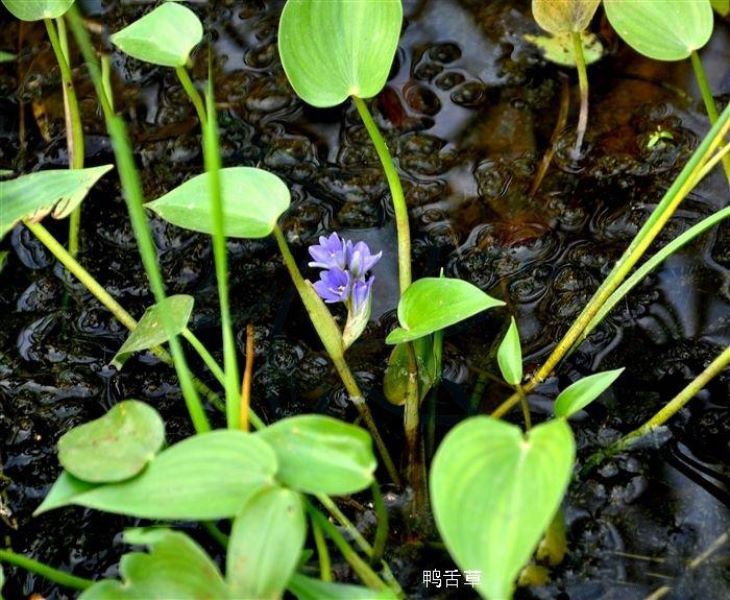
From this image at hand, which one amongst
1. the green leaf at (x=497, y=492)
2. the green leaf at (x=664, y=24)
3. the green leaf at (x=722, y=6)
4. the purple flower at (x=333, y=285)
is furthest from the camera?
the green leaf at (x=722, y=6)

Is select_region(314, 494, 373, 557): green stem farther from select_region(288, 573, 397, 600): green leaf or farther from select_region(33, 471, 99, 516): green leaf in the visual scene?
select_region(33, 471, 99, 516): green leaf

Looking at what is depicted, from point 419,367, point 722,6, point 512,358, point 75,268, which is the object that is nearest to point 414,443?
point 419,367


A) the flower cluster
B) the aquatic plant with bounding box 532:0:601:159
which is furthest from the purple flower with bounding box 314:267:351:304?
the aquatic plant with bounding box 532:0:601:159

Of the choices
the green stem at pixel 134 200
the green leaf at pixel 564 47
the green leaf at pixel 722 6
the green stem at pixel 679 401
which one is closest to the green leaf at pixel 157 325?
the green stem at pixel 134 200

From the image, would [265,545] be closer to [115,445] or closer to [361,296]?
[115,445]

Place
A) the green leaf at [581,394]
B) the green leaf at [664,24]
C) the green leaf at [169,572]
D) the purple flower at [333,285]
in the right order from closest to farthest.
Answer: the green leaf at [169,572], the green leaf at [581,394], the purple flower at [333,285], the green leaf at [664,24]

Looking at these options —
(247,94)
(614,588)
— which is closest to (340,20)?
(247,94)

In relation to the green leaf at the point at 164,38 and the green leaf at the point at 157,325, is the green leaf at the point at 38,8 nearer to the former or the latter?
the green leaf at the point at 164,38
